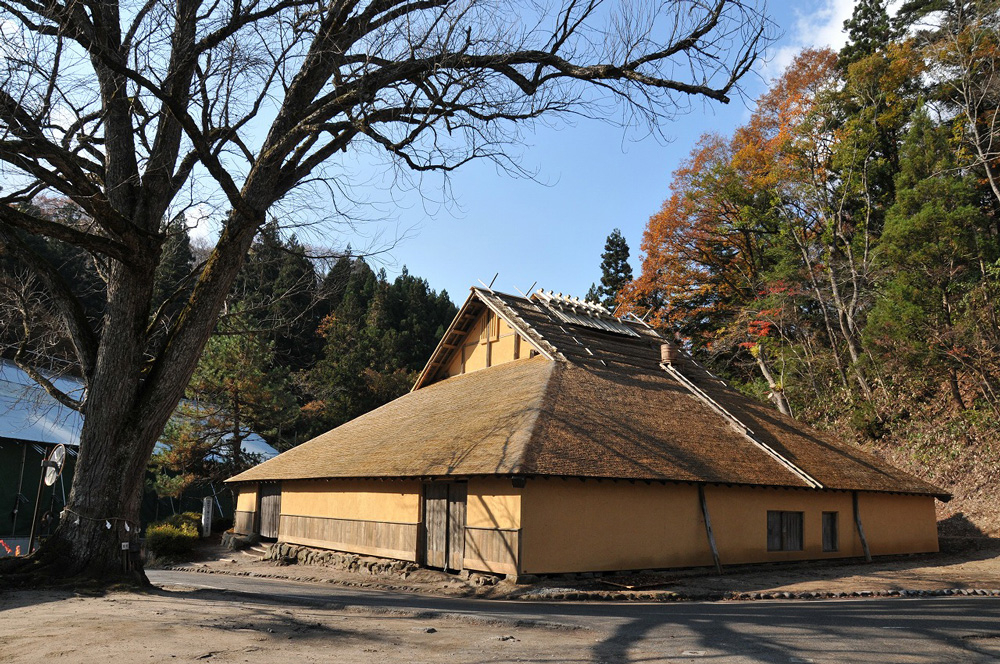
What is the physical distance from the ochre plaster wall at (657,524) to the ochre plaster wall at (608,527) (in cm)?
2

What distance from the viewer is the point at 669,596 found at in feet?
40.9

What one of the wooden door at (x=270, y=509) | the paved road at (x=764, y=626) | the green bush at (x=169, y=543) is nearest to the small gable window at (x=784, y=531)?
the paved road at (x=764, y=626)

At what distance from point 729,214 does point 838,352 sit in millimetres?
9311

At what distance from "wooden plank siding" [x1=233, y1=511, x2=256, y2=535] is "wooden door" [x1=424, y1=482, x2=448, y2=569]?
10899 mm

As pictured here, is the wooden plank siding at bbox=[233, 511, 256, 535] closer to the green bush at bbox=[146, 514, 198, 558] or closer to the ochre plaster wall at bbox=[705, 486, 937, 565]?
the green bush at bbox=[146, 514, 198, 558]

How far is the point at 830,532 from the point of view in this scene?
18594 mm

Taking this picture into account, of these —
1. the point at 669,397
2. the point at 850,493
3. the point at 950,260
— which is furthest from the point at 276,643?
the point at 950,260

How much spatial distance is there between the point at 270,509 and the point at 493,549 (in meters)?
12.4

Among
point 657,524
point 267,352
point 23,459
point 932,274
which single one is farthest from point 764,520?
point 23,459

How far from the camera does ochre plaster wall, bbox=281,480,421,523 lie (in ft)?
55.2

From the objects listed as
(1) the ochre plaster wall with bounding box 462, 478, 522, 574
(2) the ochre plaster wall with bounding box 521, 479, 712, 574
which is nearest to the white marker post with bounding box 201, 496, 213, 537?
(1) the ochre plaster wall with bounding box 462, 478, 522, 574

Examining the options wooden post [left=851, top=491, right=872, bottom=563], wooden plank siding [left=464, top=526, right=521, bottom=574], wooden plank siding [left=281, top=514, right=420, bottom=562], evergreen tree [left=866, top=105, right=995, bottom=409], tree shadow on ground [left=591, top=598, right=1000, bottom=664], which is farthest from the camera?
evergreen tree [left=866, top=105, right=995, bottom=409]

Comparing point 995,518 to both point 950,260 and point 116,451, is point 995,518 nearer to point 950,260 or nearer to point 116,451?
point 950,260

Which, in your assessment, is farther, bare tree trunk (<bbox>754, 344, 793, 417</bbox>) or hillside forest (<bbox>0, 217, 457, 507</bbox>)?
bare tree trunk (<bbox>754, 344, 793, 417</bbox>)
